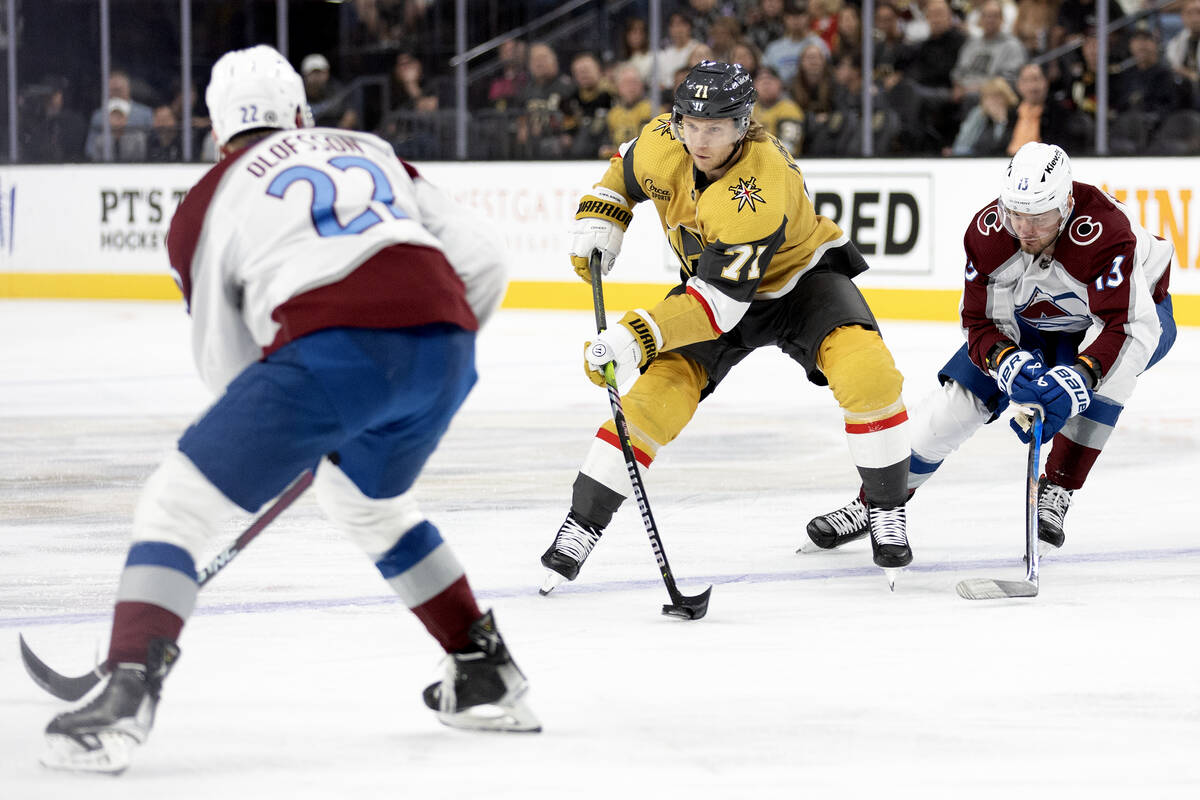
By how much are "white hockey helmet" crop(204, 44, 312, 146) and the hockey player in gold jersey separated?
1144mm

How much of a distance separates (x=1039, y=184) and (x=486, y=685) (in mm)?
1734

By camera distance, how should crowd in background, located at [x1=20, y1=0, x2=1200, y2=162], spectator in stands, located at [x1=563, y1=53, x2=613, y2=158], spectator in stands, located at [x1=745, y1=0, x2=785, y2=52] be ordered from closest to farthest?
crowd in background, located at [x1=20, y1=0, x2=1200, y2=162] → spectator in stands, located at [x1=745, y1=0, x2=785, y2=52] → spectator in stands, located at [x1=563, y1=53, x2=613, y2=158]

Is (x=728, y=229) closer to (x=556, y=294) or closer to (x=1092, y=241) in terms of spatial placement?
(x=1092, y=241)

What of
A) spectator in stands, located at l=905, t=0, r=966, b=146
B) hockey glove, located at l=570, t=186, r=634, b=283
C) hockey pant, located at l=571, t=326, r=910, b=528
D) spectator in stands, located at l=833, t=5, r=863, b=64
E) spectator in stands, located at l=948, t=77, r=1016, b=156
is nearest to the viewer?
hockey pant, located at l=571, t=326, r=910, b=528

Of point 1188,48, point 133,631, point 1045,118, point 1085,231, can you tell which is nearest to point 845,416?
point 1085,231

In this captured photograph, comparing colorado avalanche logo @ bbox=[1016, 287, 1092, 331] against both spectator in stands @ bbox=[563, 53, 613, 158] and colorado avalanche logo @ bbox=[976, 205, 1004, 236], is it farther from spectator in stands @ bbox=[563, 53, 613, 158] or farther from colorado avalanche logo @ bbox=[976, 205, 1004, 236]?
spectator in stands @ bbox=[563, 53, 613, 158]

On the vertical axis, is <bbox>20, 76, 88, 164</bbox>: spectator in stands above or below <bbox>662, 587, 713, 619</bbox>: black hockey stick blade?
above

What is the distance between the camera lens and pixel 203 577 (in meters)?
2.60

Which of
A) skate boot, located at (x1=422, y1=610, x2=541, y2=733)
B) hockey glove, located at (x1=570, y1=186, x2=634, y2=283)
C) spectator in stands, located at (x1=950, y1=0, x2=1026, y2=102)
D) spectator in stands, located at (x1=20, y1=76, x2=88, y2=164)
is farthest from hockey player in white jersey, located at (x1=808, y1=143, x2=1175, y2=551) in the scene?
spectator in stands, located at (x1=20, y1=76, x2=88, y2=164)

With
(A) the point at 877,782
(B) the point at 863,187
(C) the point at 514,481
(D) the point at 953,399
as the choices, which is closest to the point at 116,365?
(C) the point at 514,481

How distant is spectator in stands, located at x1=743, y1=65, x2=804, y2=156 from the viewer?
9922 mm

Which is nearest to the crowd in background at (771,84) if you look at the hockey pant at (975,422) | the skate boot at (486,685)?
the hockey pant at (975,422)

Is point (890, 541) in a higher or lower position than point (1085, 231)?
lower

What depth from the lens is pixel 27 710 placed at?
2666mm
